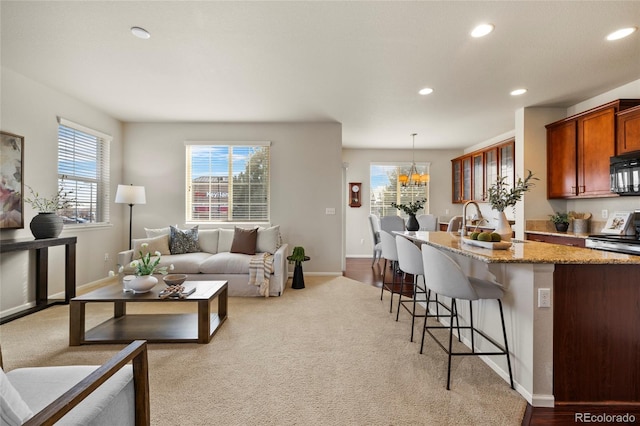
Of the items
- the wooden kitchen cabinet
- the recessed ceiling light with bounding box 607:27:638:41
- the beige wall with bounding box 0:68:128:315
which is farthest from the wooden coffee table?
the wooden kitchen cabinet

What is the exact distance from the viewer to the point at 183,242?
4.40 m

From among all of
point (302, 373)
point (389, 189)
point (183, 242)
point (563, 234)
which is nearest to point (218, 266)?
point (183, 242)

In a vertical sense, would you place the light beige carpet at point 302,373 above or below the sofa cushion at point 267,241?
below

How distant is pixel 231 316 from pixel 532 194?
4.47m

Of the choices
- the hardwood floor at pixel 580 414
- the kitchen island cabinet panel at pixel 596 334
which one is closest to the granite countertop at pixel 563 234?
the kitchen island cabinet panel at pixel 596 334

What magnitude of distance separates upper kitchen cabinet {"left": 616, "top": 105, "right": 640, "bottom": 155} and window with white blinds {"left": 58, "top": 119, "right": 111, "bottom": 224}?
6828mm

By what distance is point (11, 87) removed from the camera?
3.21 meters

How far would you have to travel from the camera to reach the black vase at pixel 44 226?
3.27m

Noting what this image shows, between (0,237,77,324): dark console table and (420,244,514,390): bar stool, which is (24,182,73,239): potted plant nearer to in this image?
(0,237,77,324): dark console table

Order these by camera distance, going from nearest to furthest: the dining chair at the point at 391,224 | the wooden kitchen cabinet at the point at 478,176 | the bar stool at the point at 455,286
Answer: the bar stool at the point at 455,286 < the dining chair at the point at 391,224 < the wooden kitchen cabinet at the point at 478,176

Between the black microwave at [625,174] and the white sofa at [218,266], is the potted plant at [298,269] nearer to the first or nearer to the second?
the white sofa at [218,266]

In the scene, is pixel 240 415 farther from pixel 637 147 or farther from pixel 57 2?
pixel 637 147

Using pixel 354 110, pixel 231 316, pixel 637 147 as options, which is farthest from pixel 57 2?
pixel 637 147

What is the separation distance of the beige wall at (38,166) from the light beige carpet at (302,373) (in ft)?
1.76
